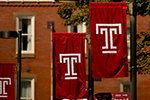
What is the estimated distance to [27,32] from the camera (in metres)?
24.9

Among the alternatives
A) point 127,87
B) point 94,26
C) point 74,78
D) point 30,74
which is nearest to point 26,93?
point 30,74

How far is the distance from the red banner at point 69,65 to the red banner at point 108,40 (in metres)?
4.62

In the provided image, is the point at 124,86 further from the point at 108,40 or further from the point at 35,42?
the point at 108,40

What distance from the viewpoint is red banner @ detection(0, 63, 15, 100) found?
60.2ft

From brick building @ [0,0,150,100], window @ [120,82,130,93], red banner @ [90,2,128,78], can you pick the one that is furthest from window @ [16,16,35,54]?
red banner @ [90,2,128,78]

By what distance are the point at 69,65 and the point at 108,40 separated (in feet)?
16.5

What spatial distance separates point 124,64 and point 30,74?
14888 mm

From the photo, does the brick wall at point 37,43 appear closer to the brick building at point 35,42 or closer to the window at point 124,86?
the brick building at point 35,42

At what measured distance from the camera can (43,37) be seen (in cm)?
2464

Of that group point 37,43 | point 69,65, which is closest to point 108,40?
point 69,65

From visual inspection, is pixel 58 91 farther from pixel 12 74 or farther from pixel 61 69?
pixel 12 74

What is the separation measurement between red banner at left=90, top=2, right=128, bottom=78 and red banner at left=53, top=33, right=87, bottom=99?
4617 millimetres

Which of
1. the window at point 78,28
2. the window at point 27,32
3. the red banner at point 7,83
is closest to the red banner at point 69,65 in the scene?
the red banner at point 7,83

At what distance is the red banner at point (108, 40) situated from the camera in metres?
10.3
